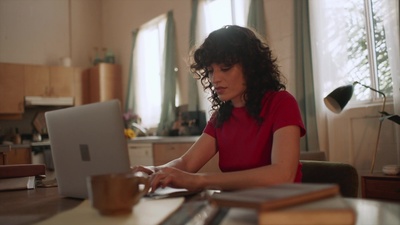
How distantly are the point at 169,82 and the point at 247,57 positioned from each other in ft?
12.4

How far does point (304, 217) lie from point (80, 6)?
267 inches

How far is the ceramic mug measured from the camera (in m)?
0.75

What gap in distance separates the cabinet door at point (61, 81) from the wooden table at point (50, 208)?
4.61m

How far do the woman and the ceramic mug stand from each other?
467 millimetres

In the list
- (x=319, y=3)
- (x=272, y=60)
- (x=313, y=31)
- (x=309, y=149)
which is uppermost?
(x=319, y=3)

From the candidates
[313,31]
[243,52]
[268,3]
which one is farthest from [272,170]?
[268,3]

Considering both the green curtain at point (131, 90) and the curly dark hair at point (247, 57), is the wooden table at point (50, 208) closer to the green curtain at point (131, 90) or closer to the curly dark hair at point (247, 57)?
the curly dark hair at point (247, 57)

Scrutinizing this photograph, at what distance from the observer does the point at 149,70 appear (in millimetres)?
5797

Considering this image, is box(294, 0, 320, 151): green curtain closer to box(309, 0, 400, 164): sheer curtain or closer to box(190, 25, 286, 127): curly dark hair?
box(309, 0, 400, 164): sheer curtain

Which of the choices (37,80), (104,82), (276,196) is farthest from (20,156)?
(276,196)

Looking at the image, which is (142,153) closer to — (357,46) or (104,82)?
(104,82)

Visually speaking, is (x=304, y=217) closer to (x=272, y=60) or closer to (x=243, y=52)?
(x=243, y=52)

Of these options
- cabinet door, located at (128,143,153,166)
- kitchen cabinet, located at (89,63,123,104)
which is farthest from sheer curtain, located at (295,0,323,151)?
kitchen cabinet, located at (89,63,123,104)

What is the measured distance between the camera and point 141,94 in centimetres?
594
